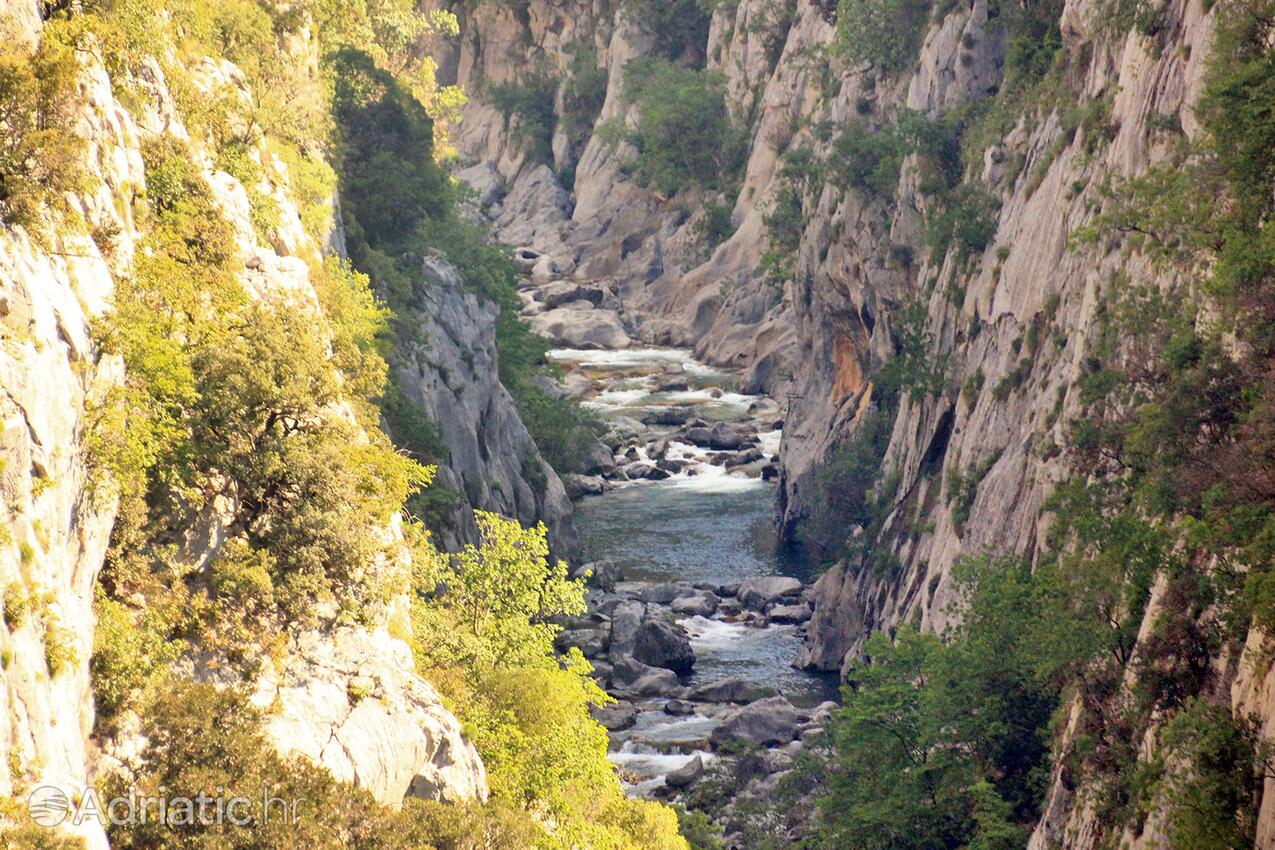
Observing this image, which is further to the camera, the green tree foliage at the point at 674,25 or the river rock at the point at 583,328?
the green tree foliage at the point at 674,25

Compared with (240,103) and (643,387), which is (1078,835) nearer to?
(240,103)

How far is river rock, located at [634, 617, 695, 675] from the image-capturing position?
53031mm

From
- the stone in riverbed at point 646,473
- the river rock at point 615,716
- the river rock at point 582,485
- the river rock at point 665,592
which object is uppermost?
the stone in riverbed at point 646,473

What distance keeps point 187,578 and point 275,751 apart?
15.8ft

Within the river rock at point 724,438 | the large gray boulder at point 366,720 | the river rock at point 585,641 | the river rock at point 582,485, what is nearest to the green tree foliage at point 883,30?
the river rock at point 724,438

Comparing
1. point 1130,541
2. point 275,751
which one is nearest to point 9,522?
point 275,751

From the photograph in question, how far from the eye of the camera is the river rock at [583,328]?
4158 inches

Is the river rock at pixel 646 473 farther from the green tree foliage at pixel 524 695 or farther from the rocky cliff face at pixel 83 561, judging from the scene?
the rocky cliff face at pixel 83 561

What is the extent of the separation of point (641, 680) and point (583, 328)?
58.0 m

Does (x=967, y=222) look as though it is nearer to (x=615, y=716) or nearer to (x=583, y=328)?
(x=615, y=716)

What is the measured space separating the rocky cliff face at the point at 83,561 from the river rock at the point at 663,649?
22419 mm

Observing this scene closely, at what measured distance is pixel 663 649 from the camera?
5306 cm

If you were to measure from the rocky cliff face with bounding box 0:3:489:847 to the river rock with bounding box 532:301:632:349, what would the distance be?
69.9 meters

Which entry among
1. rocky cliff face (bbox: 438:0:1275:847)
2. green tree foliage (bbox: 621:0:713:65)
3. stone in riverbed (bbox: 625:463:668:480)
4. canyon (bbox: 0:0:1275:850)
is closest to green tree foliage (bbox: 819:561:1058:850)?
canyon (bbox: 0:0:1275:850)
